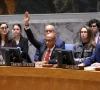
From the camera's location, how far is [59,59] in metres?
4.52

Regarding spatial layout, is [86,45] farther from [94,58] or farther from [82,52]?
[94,58]

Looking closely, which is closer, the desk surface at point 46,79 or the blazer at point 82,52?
the desk surface at point 46,79

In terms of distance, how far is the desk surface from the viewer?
163 inches

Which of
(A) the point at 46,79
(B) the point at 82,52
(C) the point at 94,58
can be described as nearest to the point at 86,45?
(B) the point at 82,52

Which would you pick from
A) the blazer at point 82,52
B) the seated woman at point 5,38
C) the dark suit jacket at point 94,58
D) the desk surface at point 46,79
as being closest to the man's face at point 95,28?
the blazer at point 82,52

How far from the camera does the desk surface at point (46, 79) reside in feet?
13.6

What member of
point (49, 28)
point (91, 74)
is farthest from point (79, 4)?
point (91, 74)

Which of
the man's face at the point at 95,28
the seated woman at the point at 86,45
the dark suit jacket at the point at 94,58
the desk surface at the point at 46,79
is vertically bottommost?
the desk surface at the point at 46,79

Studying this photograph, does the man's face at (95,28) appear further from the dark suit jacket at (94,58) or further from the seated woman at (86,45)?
the dark suit jacket at (94,58)

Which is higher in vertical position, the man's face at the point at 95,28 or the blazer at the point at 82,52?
the man's face at the point at 95,28

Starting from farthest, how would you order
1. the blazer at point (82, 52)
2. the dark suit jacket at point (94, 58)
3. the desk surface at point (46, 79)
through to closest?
the blazer at point (82, 52)
the dark suit jacket at point (94, 58)
the desk surface at point (46, 79)

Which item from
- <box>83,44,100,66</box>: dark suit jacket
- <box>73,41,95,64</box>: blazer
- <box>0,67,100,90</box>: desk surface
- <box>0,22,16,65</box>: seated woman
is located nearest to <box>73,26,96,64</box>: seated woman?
<box>73,41,95,64</box>: blazer

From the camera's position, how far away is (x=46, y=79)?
14.7 feet

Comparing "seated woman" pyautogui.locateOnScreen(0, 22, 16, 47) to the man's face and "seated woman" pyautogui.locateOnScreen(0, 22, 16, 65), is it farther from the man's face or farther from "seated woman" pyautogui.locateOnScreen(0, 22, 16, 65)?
the man's face
